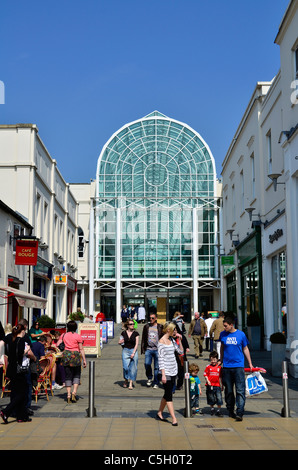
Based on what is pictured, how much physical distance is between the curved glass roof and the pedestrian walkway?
3501cm

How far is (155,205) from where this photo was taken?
154ft

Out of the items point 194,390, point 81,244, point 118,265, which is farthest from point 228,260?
point 81,244

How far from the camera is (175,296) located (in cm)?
4684

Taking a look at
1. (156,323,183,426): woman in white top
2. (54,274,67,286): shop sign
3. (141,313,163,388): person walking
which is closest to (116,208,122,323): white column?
(54,274,67,286): shop sign

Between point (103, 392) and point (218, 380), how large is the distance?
3.96 m

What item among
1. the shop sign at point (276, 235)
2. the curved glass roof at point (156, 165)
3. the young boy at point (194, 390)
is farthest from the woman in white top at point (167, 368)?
the curved glass roof at point (156, 165)

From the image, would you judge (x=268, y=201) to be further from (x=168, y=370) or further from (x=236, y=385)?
(x=168, y=370)

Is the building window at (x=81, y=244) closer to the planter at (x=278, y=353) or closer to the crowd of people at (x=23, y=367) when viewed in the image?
the planter at (x=278, y=353)

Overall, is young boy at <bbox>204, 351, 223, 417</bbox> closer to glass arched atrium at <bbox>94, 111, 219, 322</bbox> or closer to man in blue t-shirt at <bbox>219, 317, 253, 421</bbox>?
man in blue t-shirt at <bbox>219, 317, 253, 421</bbox>

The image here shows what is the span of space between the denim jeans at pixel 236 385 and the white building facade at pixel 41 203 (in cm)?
1268

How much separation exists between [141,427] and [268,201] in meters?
14.5

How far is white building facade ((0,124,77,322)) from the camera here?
980 inches
